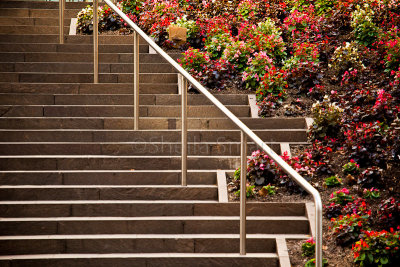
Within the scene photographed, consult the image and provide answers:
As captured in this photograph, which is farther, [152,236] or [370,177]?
[370,177]

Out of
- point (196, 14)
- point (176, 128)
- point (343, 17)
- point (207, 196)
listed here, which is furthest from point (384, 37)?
point (207, 196)

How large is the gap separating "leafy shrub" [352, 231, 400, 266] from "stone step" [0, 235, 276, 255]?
0.78m

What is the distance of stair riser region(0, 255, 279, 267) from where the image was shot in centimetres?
527

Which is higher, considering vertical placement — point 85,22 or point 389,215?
point 85,22

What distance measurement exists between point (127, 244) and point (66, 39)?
14.4ft

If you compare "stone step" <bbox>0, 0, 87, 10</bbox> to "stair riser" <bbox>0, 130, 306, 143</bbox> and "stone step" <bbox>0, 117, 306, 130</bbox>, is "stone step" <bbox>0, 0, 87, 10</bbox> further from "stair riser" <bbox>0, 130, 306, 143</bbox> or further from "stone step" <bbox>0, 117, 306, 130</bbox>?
"stair riser" <bbox>0, 130, 306, 143</bbox>

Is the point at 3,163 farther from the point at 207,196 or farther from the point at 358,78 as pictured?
the point at 358,78

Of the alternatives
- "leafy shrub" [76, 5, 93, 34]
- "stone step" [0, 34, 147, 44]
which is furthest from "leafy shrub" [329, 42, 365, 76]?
"leafy shrub" [76, 5, 93, 34]

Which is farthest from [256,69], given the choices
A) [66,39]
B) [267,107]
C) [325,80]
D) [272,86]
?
[66,39]

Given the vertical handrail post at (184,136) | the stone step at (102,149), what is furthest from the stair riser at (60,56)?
the vertical handrail post at (184,136)

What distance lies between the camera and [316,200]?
4.09 meters

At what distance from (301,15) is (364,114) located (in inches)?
123

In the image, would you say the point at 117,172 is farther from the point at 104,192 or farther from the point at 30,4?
the point at 30,4

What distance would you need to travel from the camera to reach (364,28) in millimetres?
9203
